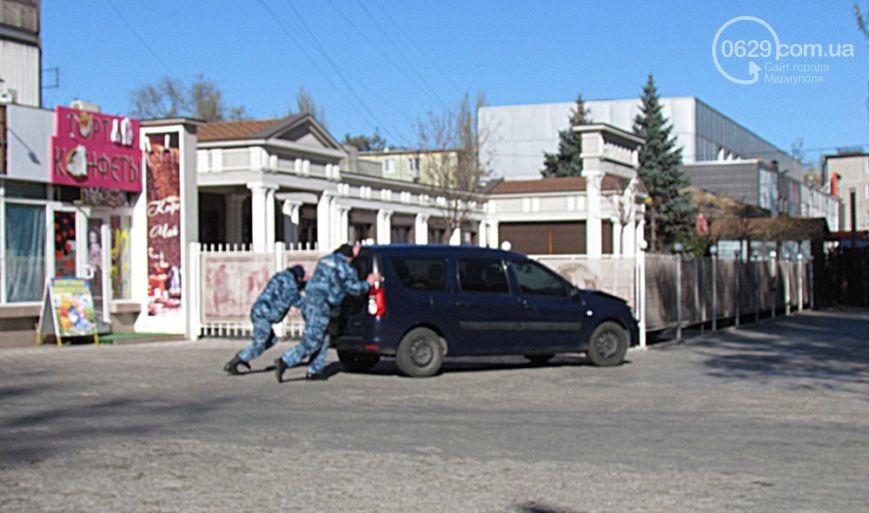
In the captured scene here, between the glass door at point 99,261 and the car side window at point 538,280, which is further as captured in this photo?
the glass door at point 99,261

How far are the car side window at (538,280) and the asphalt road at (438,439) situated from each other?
3.67 ft

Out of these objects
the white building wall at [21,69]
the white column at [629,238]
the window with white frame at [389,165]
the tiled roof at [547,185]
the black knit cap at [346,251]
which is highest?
the window with white frame at [389,165]

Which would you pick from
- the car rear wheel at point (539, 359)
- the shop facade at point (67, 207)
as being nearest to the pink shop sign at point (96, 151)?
the shop facade at point (67, 207)

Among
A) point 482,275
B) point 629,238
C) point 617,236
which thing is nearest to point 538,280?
point 482,275

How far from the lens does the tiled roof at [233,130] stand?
31.1 metres

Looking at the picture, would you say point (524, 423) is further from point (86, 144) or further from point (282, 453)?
point (86, 144)

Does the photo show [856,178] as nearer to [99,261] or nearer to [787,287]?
[787,287]

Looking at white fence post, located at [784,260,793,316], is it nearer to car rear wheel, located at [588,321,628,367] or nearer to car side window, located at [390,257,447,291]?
car rear wheel, located at [588,321,628,367]

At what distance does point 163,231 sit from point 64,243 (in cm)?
223

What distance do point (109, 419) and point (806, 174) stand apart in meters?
119

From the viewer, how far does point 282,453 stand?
28.3 ft

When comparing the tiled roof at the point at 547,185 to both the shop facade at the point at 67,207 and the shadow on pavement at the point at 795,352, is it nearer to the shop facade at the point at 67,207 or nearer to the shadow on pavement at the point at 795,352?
the shadow on pavement at the point at 795,352

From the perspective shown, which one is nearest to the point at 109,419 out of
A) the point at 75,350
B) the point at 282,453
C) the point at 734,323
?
the point at 282,453

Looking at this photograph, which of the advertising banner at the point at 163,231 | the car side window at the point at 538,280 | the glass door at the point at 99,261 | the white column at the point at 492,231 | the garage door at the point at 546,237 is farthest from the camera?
the white column at the point at 492,231
